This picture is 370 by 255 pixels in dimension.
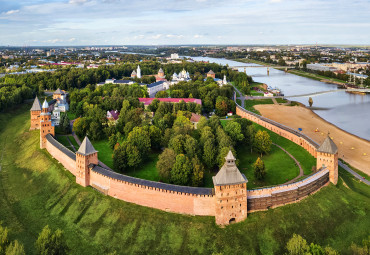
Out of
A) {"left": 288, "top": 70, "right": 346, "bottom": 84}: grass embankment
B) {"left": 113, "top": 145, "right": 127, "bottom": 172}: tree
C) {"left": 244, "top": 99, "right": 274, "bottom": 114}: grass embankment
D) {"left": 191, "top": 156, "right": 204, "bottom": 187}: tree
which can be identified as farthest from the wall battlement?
{"left": 288, "top": 70, "right": 346, "bottom": 84}: grass embankment

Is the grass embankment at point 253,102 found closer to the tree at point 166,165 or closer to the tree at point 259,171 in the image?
the tree at point 259,171

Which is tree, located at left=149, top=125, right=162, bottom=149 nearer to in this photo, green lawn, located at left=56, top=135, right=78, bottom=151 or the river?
green lawn, located at left=56, top=135, right=78, bottom=151

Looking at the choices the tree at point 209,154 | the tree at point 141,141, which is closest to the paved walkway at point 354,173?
the tree at point 209,154

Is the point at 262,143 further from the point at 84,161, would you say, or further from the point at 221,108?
the point at 221,108

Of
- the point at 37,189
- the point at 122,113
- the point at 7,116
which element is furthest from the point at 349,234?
the point at 7,116

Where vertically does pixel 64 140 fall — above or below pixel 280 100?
below

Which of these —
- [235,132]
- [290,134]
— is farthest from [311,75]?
[235,132]

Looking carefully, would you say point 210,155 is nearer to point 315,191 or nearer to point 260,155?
point 260,155
